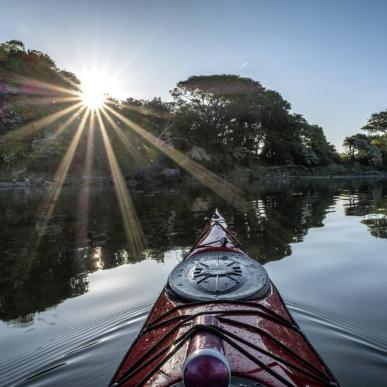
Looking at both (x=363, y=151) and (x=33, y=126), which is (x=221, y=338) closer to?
(x=33, y=126)

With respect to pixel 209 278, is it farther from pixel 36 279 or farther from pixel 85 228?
pixel 85 228

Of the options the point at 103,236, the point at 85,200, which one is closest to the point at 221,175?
the point at 85,200

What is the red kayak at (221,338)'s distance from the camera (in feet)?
7.32

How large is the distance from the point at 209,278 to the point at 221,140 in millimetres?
48255

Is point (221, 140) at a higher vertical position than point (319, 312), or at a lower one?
higher

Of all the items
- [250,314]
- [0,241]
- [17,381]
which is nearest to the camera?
[250,314]

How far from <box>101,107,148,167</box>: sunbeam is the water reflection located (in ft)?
71.2

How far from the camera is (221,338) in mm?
2568

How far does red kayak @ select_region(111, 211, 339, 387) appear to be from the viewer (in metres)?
2.23

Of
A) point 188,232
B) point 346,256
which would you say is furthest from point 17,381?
point 188,232

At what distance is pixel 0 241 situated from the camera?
11.4m

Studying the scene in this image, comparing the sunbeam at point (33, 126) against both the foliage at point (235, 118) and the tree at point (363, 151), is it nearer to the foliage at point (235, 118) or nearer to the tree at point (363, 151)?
the foliage at point (235, 118)

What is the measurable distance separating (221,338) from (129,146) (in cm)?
4204

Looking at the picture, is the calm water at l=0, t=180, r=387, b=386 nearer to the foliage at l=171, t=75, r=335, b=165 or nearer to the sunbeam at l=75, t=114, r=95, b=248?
the sunbeam at l=75, t=114, r=95, b=248
